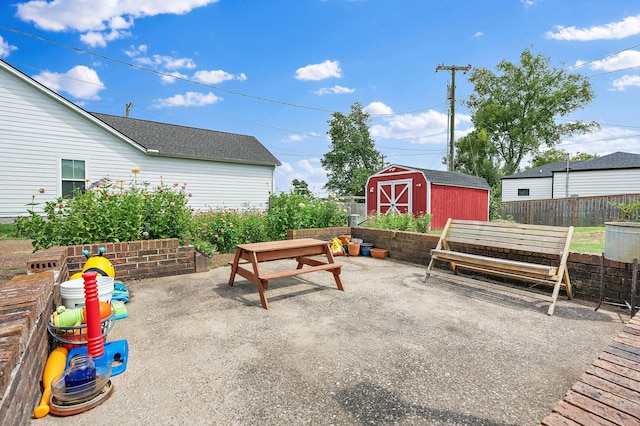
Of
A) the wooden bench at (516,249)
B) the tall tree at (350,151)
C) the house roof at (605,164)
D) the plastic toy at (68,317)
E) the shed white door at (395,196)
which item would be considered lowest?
the plastic toy at (68,317)

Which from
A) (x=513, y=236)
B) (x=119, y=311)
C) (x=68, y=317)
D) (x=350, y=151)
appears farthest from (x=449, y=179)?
(x=350, y=151)

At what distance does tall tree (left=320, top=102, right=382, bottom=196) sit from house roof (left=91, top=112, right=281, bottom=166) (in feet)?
50.1

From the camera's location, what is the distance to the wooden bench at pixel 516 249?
142 inches

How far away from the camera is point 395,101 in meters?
22.7

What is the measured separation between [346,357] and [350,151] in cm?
2840

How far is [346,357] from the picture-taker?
2385 mm

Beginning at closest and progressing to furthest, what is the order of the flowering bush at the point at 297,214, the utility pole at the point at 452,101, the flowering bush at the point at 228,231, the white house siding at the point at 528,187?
the flowering bush at the point at 228,231
the flowering bush at the point at 297,214
the utility pole at the point at 452,101
the white house siding at the point at 528,187

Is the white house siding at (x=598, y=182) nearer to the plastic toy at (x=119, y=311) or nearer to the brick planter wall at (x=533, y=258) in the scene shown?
the brick planter wall at (x=533, y=258)

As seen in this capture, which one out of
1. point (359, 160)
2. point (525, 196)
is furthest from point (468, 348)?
point (359, 160)

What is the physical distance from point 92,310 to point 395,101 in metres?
23.6

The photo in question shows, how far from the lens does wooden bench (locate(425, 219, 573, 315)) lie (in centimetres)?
360

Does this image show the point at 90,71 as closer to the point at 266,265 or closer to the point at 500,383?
the point at 266,265

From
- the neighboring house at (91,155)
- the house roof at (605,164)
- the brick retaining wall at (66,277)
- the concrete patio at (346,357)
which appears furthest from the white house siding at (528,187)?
the concrete patio at (346,357)

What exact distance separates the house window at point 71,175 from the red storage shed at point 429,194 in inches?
423
